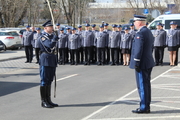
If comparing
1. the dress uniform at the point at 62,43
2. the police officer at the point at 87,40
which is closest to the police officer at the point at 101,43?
the police officer at the point at 87,40

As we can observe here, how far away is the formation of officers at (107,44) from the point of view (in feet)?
54.9

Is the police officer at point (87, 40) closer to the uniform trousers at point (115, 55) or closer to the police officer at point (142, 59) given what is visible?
the uniform trousers at point (115, 55)

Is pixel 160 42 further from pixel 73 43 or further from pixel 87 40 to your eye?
pixel 73 43

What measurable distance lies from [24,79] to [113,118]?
6.48 metres

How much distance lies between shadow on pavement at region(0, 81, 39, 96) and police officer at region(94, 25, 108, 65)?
588 centimetres

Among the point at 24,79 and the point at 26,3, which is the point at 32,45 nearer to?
the point at 24,79

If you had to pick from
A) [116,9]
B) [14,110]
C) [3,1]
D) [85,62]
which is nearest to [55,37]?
[14,110]

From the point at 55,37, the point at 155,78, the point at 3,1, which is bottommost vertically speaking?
the point at 155,78

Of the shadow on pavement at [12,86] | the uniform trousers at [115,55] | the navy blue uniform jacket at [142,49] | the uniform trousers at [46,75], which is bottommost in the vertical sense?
the shadow on pavement at [12,86]

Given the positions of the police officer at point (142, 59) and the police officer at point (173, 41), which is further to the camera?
the police officer at point (173, 41)

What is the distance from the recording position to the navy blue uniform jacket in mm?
7559

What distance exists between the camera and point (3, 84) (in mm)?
12125

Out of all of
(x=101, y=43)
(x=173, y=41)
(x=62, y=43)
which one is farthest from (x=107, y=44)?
(x=173, y=41)

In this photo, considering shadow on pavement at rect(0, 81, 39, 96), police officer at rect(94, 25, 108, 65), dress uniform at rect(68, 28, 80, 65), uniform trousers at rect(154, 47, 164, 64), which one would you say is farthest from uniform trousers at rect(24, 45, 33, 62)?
uniform trousers at rect(154, 47, 164, 64)
